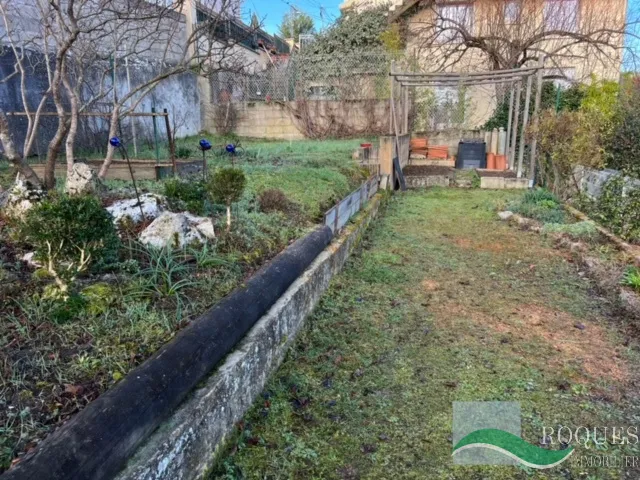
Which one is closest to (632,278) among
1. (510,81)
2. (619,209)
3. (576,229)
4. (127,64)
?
(576,229)

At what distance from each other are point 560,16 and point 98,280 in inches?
→ 646

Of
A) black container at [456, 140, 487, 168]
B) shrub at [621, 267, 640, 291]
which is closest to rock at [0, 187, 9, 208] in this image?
shrub at [621, 267, 640, 291]

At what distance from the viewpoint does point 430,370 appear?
115 inches

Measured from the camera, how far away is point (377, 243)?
579cm

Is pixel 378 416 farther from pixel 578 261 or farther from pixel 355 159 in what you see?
pixel 355 159

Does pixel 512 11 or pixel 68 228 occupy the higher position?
pixel 512 11

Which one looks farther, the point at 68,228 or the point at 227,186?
the point at 227,186

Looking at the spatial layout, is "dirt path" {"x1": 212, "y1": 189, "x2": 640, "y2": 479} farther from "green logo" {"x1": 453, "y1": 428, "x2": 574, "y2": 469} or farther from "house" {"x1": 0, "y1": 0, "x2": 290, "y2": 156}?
"house" {"x1": 0, "y1": 0, "x2": 290, "y2": 156}

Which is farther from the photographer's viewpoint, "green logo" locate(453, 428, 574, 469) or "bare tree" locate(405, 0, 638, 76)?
"bare tree" locate(405, 0, 638, 76)

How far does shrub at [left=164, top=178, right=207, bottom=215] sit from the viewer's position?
402cm

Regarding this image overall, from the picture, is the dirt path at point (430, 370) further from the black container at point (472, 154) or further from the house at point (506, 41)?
the house at point (506, 41)

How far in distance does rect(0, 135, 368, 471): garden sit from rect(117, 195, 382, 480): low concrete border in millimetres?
305

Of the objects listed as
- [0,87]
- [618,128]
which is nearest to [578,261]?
[618,128]

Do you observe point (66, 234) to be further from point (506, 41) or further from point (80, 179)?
point (506, 41)
